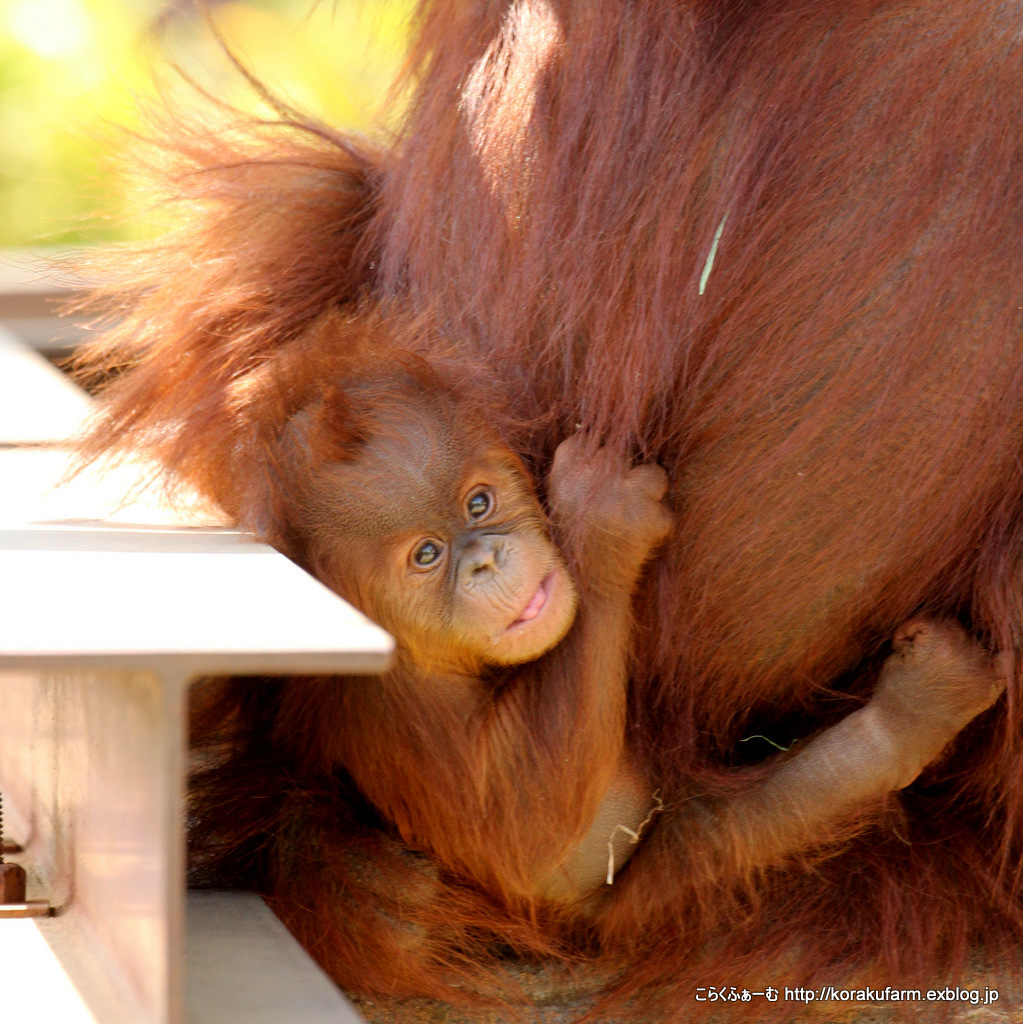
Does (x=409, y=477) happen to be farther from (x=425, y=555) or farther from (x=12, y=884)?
(x=12, y=884)

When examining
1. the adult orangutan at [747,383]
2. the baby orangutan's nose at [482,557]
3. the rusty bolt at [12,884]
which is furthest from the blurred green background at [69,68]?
the rusty bolt at [12,884]

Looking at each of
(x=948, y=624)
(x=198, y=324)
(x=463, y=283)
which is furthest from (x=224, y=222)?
(x=948, y=624)

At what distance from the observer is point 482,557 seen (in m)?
1.39

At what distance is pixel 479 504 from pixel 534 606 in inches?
5.8

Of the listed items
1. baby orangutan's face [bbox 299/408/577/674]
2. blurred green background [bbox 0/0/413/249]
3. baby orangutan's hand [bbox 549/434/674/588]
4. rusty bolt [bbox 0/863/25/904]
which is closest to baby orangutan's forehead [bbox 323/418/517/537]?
baby orangutan's face [bbox 299/408/577/674]

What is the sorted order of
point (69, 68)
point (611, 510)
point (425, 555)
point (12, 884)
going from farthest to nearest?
1. point (69, 68)
2. point (425, 555)
3. point (611, 510)
4. point (12, 884)

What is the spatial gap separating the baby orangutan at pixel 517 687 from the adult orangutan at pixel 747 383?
3 cm

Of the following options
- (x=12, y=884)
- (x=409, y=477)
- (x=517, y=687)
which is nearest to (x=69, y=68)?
(x=409, y=477)

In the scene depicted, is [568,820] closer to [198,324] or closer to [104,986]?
[104,986]

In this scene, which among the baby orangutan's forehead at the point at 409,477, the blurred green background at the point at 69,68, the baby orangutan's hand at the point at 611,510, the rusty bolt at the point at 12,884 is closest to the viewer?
the rusty bolt at the point at 12,884

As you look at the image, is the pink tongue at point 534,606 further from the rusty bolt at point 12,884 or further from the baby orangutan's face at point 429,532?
the rusty bolt at point 12,884

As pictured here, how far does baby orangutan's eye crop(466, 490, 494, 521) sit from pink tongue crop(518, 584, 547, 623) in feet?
0.40

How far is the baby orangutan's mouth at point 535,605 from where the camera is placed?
1.33 m

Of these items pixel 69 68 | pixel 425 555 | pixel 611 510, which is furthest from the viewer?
pixel 69 68
